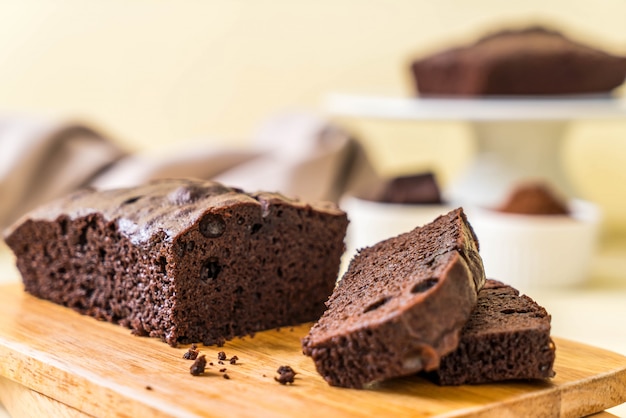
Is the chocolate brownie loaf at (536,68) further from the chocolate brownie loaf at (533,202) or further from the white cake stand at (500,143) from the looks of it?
the chocolate brownie loaf at (533,202)

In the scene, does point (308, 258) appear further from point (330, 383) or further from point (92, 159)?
point (92, 159)

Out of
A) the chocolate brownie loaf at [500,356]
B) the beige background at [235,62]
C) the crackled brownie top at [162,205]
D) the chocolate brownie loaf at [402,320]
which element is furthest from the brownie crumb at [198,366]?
the beige background at [235,62]

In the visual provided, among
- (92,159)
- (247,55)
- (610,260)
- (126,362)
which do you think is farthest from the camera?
(247,55)

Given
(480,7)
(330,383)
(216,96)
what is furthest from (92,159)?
(330,383)

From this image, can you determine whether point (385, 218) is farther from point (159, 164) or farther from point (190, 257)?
point (190, 257)

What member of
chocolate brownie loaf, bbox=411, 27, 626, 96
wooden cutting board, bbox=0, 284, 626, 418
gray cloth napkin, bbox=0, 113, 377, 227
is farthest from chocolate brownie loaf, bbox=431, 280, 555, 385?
chocolate brownie loaf, bbox=411, 27, 626, 96

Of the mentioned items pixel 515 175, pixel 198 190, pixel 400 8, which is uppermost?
pixel 400 8

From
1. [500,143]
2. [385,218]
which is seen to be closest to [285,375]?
[385,218]
